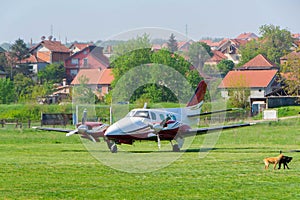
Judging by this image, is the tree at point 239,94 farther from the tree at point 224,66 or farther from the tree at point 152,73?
the tree at point 224,66

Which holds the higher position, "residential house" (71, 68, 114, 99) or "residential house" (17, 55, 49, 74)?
"residential house" (17, 55, 49, 74)

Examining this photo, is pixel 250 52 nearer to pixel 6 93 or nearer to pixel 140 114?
pixel 6 93

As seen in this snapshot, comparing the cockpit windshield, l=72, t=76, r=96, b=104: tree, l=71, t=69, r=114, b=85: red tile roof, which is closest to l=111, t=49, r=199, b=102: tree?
l=72, t=76, r=96, b=104: tree

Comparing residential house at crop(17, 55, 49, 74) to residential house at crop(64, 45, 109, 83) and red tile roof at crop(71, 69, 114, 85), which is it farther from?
red tile roof at crop(71, 69, 114, 85)

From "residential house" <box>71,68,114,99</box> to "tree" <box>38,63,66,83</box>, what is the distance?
21.0 meters

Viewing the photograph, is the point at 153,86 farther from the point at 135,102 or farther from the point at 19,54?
the point at 19,54

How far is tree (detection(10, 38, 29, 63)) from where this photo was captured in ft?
452

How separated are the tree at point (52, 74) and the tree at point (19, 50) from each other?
40.6ft

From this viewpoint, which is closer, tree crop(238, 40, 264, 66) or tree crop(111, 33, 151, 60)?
tree crop(111, 33, 151, 60)

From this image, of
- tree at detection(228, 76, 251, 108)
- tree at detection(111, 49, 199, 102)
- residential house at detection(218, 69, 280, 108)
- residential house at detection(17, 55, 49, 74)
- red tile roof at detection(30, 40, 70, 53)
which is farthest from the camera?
red tile roof at detection(30, 40, 70, 53)

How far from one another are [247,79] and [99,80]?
2038 centimetres

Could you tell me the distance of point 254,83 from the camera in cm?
9875

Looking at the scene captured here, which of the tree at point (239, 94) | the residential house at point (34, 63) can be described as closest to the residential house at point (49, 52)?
the residential house at point (34, 63)

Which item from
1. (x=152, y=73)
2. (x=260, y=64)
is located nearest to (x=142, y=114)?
(x=152, y=73)
